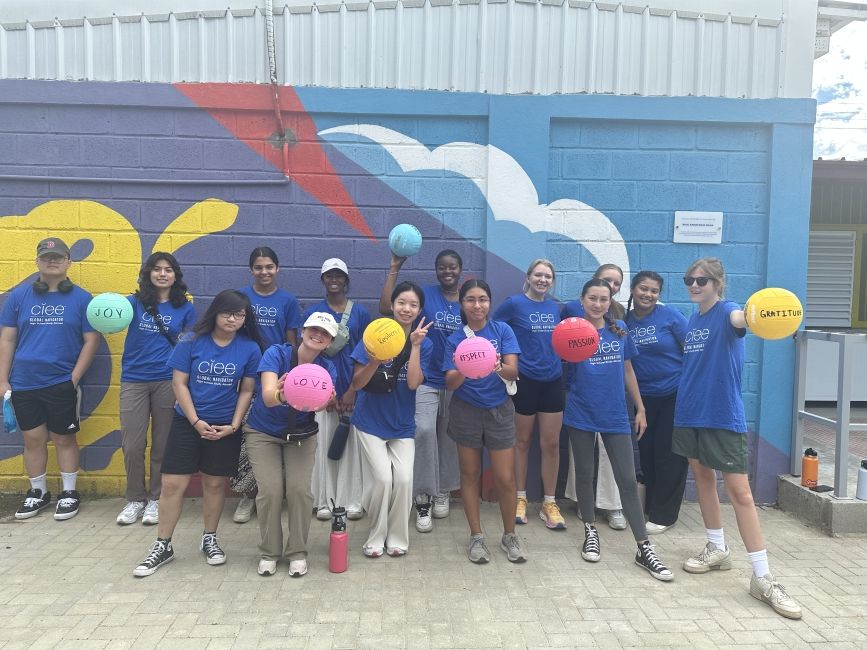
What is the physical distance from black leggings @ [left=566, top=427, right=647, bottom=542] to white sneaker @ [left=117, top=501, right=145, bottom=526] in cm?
319

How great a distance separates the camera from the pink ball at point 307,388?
310 cm

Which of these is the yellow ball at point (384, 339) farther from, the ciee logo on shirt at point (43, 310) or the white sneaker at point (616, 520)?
the ciee logo on shirt at point (43, 310)

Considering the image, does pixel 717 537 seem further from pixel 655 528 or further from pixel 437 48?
pixel 437 48

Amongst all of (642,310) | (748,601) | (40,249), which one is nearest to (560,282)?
(642,310)

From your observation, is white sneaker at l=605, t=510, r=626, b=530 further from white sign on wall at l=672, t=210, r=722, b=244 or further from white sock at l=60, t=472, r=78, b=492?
white sock at l=60, t=472, r=78, b=492

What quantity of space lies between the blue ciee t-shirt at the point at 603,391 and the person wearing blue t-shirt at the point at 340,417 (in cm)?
156

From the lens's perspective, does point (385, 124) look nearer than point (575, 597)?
No

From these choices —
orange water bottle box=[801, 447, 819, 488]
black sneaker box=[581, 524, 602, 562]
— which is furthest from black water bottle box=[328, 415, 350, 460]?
orange water bottle box=[801, 447, 819, 488]

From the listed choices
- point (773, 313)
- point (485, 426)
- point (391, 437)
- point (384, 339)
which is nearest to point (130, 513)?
point (391, 437)

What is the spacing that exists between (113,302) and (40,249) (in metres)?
0.80

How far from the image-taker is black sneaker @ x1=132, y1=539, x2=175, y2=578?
3.45 m

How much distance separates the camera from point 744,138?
4.85 meters

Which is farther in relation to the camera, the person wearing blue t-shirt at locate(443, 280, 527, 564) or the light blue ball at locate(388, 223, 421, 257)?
the light blue ball at locate(388, 223, 421, 257)

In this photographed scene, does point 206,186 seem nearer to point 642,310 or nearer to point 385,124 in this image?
point 385,124
